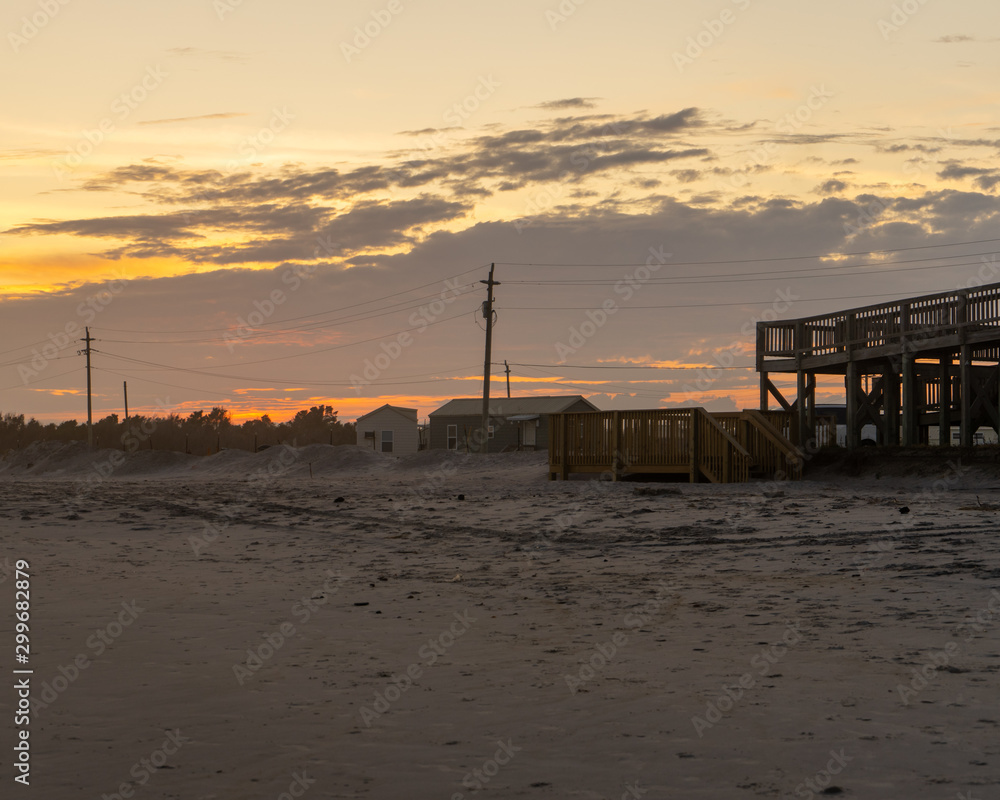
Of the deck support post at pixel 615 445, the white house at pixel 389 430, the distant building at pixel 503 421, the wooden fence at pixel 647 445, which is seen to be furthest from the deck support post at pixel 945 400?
the white house at pixel 389 430

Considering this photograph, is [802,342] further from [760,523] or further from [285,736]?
[285,736]

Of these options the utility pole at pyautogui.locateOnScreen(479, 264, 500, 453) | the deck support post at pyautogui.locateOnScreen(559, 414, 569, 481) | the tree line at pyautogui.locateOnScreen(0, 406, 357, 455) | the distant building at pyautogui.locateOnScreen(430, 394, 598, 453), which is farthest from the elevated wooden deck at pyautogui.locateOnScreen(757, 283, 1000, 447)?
the tree line at pyautogui.locateOnScreen(0, 406, 357, 455)

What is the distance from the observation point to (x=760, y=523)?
51.9 ft

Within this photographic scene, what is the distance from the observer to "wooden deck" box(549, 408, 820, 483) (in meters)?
25.0

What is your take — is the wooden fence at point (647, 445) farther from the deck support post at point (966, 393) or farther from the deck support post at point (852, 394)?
the deck support post at point (966, 393)

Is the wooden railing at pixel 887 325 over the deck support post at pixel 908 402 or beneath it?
over

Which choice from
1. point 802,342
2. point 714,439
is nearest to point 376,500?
point 714,439

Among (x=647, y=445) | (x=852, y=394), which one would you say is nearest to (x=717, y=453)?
(x=647, y=445)

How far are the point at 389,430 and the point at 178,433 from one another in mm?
32984

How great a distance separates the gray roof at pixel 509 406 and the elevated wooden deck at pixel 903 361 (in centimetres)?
3186

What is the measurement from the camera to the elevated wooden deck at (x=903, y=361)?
77.3 feet

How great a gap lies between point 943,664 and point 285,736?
4.22m

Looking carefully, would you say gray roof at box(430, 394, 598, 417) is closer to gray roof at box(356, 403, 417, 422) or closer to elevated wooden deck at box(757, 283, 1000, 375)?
gray roof at box(356, 403, 417, 422)

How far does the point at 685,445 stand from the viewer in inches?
1011
